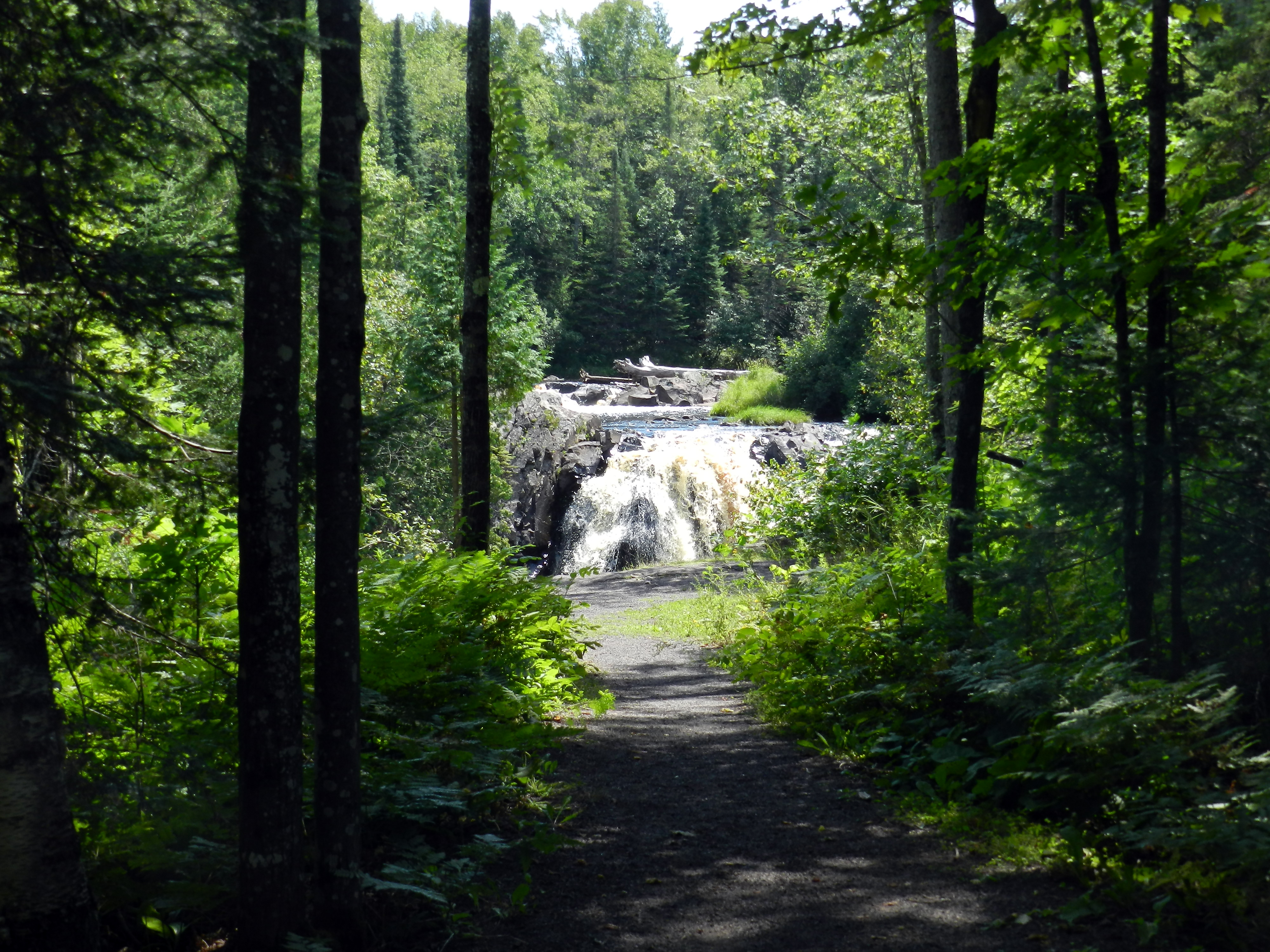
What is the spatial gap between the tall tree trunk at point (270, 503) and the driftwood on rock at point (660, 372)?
37.7m

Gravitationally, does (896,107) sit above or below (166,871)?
above

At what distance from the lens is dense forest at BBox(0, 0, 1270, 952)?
3104 mm

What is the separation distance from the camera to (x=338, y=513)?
3.37m

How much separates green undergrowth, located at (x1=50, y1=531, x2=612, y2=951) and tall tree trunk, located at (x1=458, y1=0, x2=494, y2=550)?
7.07 feet

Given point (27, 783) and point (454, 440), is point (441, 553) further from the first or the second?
point (454, 440)

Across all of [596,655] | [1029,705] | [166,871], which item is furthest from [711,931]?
[596,655]

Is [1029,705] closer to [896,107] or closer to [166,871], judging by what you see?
[166,871]

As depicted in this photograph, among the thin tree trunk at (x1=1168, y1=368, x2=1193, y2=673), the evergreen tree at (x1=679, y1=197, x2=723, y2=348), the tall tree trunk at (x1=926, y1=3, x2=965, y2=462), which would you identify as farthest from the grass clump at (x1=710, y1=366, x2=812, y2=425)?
the thin tree trunk at (x1=1168, y1=368, x2=1193, y2=673)

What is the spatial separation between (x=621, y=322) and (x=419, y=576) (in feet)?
166

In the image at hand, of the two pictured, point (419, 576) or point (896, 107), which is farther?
point (896, 107)

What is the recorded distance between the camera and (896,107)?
1461 centimetres

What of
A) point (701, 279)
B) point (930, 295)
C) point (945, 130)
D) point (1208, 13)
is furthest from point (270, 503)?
point (701, 279)

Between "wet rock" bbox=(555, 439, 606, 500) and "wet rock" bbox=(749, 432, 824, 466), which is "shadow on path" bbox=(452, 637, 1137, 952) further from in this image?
"wet rock" bbox=(555, 439, 606, 500)

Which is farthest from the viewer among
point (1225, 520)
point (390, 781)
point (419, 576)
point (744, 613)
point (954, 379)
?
point (744, 613)
